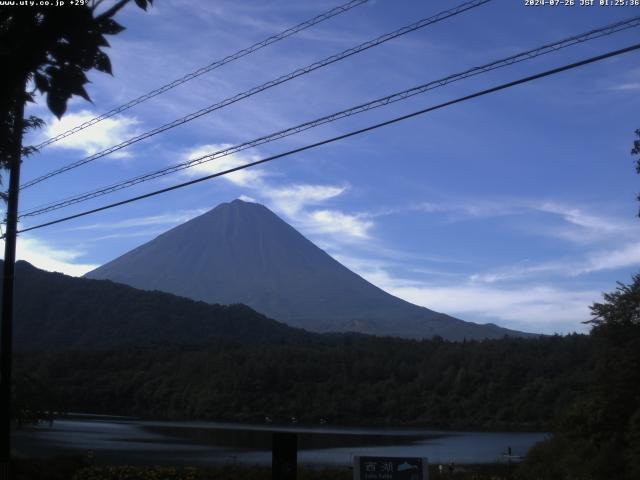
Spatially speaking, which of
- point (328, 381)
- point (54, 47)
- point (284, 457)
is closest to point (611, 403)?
point (284, 457)

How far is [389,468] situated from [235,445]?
145ft

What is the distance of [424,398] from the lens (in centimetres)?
9581

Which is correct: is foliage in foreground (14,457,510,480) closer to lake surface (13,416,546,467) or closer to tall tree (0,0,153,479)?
tall tree (0,0,153,479)

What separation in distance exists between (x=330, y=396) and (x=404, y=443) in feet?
132

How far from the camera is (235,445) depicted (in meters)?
52.4

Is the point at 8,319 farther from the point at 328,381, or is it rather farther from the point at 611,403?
the point at 328,381

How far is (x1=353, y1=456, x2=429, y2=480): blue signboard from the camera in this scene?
985cm

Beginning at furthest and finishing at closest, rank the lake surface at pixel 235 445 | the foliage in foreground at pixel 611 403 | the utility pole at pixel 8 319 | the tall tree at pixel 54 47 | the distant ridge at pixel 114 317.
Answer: the distant ridge at pixel 114 317 → the lake surface at pixel 235 445 → the foliage in foreground at pixel 611 403 → the utility pole at pixel 8 319 → the tall tree at pixel 54 47

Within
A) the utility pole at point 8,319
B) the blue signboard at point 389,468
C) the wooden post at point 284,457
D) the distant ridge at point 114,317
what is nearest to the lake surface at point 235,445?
the utility pole at point 8,319

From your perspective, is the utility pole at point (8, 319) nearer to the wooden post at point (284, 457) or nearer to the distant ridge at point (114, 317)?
the wooden post at point (284, 457)

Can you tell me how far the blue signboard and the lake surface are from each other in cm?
2528

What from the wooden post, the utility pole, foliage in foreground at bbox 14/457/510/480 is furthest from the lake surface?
the wooden post

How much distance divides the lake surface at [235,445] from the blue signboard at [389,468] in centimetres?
2528

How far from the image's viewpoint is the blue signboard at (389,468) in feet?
32.3
